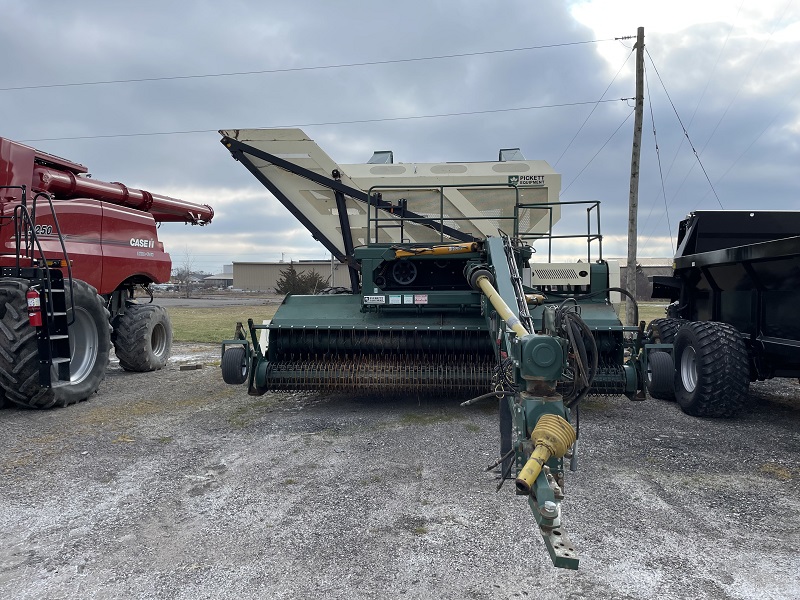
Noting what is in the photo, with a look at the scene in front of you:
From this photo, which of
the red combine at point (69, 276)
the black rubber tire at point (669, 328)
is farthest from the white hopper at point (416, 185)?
the red combine at point (69, 276)

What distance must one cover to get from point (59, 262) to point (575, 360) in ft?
18.5

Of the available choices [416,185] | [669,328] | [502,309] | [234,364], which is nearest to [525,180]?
[416,185]

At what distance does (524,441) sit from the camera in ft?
9.45

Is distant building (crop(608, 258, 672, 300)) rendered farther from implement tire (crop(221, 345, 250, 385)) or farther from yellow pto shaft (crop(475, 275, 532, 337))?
yellow pto shaft (crop(475, 275, 532, 337))

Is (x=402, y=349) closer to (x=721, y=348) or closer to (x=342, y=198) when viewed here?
(x=342, y=198)

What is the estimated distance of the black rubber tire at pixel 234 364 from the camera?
230 inches

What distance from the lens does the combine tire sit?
5.73 m

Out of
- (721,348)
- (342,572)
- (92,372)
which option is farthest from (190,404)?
(721,348)

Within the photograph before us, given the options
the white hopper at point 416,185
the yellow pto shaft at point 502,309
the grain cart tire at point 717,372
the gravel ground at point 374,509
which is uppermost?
the white hopper at point 416,185

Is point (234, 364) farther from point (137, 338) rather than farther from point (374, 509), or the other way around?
point (137, 338)

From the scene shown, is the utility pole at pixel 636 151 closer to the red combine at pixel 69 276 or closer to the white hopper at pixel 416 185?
the white hopper at pixel 416 185

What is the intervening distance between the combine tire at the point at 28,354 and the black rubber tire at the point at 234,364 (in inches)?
72.5

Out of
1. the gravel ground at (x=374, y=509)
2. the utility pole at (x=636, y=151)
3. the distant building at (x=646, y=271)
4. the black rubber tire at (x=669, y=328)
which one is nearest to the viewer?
the gravel ground at (x=374, y=509)

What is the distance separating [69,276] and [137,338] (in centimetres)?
297
